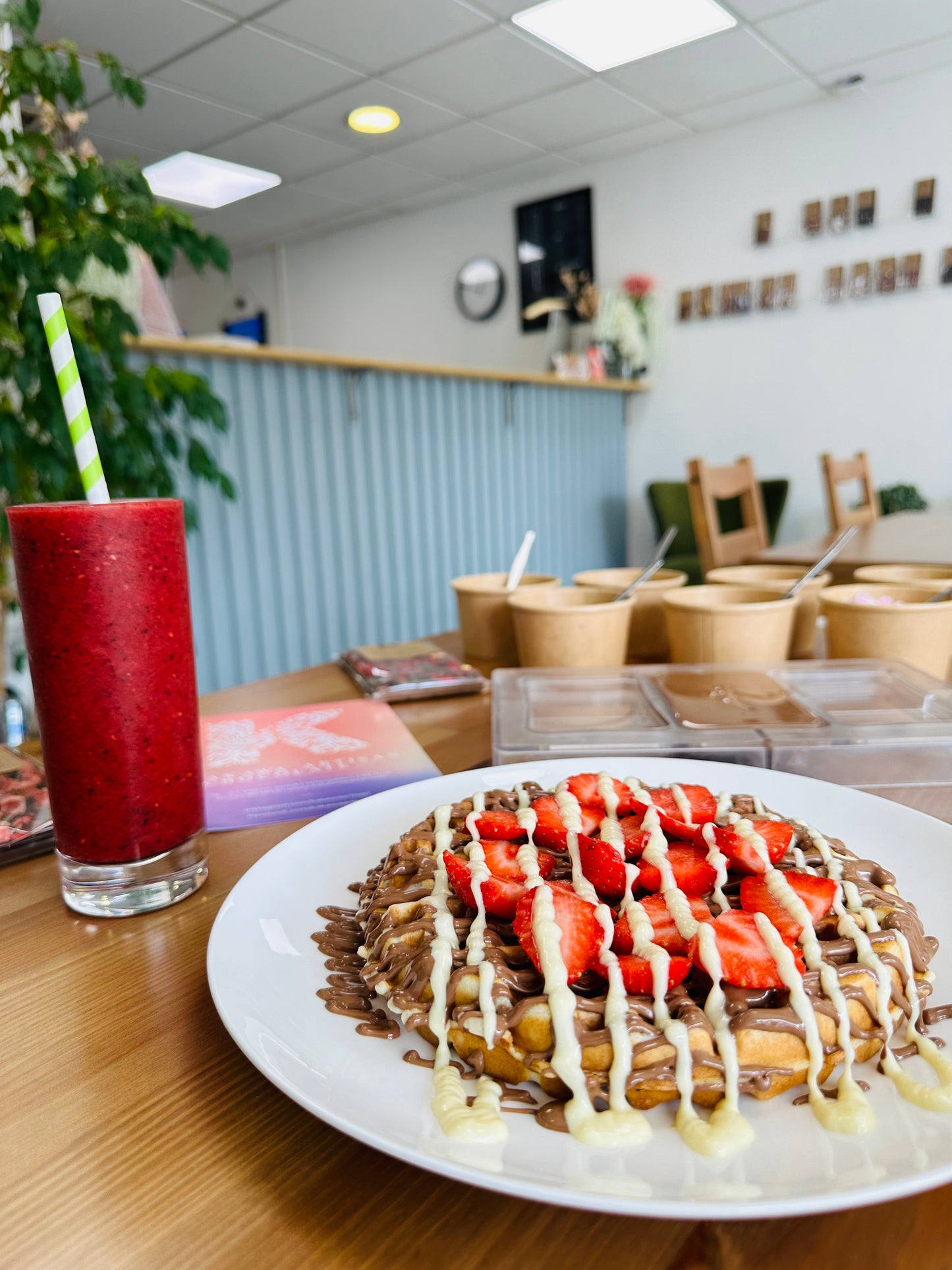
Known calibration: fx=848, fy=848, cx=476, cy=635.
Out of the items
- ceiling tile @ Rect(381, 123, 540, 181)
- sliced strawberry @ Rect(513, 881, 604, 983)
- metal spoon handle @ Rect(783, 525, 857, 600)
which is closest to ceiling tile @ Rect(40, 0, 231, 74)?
ceiling tile @ Rect(381, 123, 540, 181)

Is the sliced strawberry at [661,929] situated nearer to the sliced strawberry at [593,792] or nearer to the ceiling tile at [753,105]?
the sliced strawberry at [593,792]

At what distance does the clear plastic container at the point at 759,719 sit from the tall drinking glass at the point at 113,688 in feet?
0.89

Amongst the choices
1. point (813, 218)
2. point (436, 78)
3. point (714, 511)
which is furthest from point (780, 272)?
point (714, 511)

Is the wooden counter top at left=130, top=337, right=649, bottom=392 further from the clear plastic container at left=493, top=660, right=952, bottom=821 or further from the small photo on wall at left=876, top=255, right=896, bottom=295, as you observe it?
the clear plastic container at left=493, top=660, right=952, bottom=821

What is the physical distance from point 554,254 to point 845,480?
8.63 ft

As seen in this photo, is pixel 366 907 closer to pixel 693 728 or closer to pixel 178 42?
pixel 693 728

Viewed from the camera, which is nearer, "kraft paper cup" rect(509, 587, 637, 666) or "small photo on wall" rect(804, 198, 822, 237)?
"kraft paper cup" rect(509, 587, 637, 666)

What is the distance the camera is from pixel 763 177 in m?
4.46

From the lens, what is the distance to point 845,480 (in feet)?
11.8

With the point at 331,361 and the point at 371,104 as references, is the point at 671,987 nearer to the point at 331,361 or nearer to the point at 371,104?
the point at 331,361

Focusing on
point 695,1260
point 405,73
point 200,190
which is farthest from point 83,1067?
point 200,190

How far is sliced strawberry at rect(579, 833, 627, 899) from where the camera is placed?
0.44 m

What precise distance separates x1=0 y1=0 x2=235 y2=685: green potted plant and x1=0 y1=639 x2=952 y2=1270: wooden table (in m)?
1.40

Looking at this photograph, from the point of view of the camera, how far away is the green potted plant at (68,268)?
1617 mm
